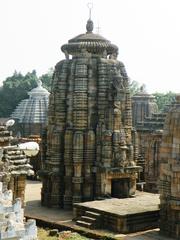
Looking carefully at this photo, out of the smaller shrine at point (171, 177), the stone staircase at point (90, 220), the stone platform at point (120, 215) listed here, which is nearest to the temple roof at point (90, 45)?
the smaller shrine at point (171, 177)

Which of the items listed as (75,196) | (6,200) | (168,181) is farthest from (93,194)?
(6,200)

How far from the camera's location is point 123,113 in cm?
2677

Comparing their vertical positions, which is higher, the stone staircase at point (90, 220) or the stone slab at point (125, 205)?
the stone slab at point (125, 205)

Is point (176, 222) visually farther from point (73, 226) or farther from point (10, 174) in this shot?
point (10, 174)

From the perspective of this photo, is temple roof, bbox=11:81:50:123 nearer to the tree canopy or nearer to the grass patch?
the tree canopy

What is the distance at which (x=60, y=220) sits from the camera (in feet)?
78.1

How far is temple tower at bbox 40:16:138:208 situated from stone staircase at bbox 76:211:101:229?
Result: 3099mm

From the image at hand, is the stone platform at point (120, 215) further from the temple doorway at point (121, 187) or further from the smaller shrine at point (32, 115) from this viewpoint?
the smaller shrine at point (32, 115)

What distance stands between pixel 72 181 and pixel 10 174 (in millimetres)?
8592

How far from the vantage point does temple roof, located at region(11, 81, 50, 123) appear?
49.9m

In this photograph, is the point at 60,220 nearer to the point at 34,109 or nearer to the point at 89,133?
the point at 89,133

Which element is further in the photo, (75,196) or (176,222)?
(75,196)

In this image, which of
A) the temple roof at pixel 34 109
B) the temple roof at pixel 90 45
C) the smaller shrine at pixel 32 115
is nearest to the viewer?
the temple roof at pixel 90 45

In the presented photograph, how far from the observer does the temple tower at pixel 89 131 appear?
26000 millimetres
